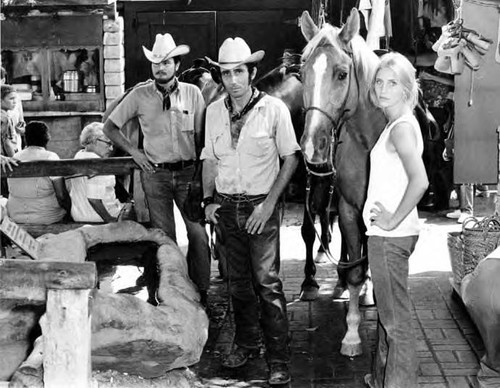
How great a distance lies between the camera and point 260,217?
617 centimetres

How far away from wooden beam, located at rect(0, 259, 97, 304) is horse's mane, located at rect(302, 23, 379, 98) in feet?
8.70

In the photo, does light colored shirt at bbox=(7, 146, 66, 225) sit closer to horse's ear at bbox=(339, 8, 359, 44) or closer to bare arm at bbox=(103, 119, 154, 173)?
bare arm at bbox=(103, 119, 154, 173)

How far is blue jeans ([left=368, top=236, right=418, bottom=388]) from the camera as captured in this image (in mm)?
5598

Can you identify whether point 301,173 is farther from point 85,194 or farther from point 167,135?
point 85,194

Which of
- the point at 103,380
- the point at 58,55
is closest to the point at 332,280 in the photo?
the point at 103,380

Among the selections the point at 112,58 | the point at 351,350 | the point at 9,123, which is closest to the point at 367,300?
the point at 351,350

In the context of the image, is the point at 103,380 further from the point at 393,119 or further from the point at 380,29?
the point at 380,29

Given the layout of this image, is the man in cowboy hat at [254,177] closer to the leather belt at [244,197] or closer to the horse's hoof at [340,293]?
the leather belt at [244,197]

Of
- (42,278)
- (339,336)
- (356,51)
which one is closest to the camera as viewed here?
(42,278)

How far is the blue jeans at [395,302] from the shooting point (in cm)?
560

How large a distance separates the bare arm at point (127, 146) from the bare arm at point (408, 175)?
9.03 ft

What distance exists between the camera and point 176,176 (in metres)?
7.70

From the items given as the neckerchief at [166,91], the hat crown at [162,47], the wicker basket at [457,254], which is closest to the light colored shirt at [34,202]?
the neckerchief at [166,91]

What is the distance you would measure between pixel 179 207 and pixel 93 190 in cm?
168
